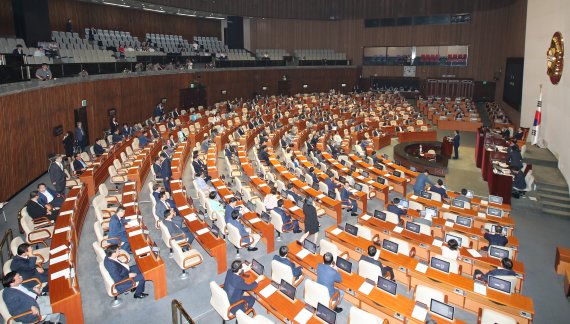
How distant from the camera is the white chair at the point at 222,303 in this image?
7231 mm

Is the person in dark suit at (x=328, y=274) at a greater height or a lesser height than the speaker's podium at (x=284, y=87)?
lesser

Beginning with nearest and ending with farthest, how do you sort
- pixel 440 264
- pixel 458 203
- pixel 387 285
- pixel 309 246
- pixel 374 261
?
pixel 387 285 < pixel 374 261 < pixel 440 264 < pixel 309 246 < pixel 458 203

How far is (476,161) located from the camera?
67.5ft

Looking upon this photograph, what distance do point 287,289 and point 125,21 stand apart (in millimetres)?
30650

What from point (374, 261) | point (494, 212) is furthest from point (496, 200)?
point (374, 261)

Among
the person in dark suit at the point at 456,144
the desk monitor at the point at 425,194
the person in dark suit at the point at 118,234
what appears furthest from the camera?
the person in dark suit at the point at 456,144

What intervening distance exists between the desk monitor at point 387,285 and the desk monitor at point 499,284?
212 centimetres

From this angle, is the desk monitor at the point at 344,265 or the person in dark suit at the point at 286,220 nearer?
the desk monitor at the point at 344,265

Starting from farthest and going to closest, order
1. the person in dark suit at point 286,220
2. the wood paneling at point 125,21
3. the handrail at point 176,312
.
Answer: the wood paneling at point 125,21
the person in dark suit at point 286,220
the handrail at point 176,312

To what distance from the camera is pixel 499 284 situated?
7938 millimetres

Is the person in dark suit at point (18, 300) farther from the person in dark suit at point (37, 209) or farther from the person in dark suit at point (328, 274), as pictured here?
the person in dark suit at point (328, 274)

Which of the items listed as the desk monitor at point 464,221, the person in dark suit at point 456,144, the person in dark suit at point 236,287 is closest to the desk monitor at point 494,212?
the desk monitor at point 464,221

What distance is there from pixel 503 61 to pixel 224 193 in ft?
105

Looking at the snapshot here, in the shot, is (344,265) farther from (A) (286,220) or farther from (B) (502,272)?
(A) (286,220)
